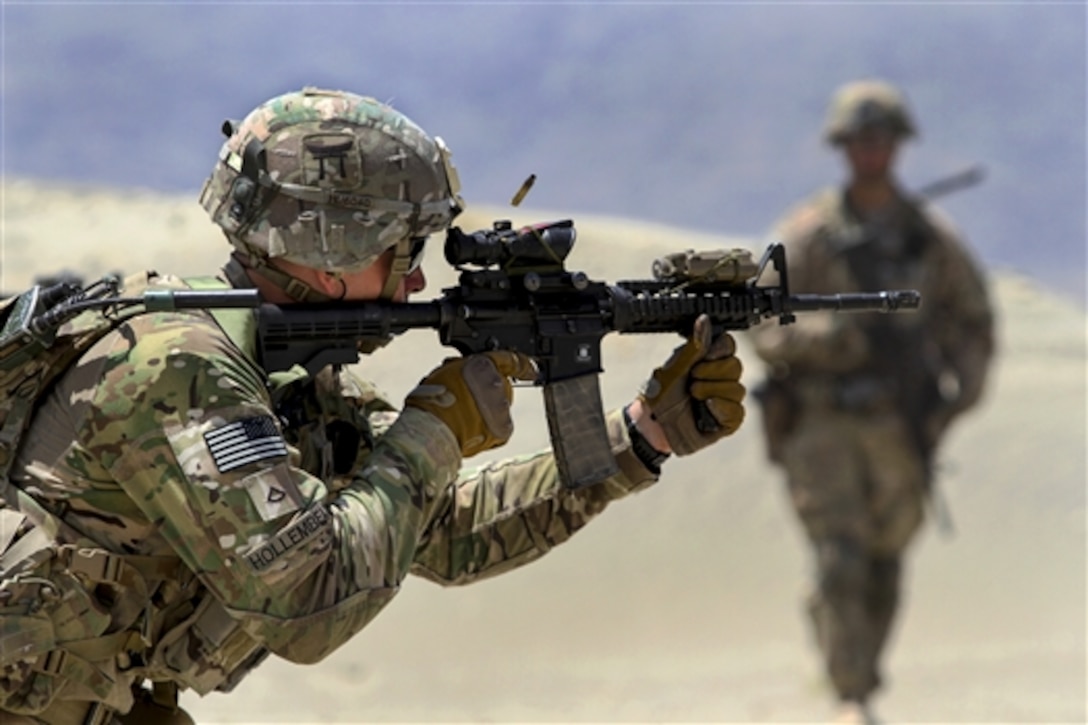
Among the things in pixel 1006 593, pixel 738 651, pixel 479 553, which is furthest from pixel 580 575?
pixel 479 553

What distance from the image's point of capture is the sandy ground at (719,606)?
49.6 ft

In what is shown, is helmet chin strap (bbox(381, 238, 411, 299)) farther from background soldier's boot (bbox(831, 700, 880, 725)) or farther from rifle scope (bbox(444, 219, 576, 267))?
background soldier's boot (bbox(831, 700, 880, 725))

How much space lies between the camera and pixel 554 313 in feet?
15.2

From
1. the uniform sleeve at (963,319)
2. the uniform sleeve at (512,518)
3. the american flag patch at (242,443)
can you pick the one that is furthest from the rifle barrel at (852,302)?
the uniform sleeve at (963,319)

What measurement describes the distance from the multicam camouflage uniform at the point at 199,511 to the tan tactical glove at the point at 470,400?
0.15ft

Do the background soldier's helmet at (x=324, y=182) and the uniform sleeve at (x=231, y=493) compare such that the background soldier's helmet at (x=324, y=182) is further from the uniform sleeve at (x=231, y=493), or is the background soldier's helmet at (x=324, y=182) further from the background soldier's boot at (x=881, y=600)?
the background soldier's boot at (x=881, y=600)

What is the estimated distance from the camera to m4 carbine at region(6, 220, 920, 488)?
14.0ft

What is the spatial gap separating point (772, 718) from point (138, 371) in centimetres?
1092

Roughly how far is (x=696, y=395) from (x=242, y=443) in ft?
4.23

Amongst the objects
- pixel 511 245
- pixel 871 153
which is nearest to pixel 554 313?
pixel 511 245

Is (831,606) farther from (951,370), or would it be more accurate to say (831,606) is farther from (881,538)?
(951,370)

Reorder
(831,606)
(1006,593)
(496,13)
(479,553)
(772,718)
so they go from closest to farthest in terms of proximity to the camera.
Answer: (479,553)
(831,606)
(772,718)
(1006,593)
(496,13)

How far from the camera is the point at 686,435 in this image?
190 inches

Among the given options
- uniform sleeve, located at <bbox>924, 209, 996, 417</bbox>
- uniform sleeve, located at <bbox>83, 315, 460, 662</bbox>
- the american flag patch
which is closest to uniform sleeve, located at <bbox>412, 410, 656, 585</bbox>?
uniform sleeve, located at <bbox>83, 315, 460, 662</bbox>
